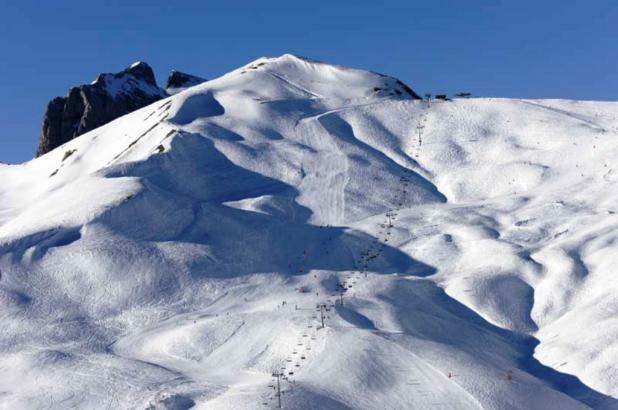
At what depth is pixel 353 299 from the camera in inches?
2714

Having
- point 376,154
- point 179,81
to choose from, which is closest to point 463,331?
point 376,154

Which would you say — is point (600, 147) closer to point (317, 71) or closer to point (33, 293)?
point (317, 71)

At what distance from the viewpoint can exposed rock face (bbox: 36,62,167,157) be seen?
479 ft

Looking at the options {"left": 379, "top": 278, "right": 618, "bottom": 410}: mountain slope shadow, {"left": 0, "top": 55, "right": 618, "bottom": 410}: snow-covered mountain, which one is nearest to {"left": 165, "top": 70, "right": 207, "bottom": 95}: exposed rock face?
{"left": 0, "top": 55, "right": 618, "bottom": 410}: snow-covered mountain

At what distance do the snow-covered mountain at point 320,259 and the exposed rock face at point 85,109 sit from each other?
30091 millimetres

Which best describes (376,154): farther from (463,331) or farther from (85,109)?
(85,109)

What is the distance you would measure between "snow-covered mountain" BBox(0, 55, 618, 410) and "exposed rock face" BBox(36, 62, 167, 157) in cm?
3009

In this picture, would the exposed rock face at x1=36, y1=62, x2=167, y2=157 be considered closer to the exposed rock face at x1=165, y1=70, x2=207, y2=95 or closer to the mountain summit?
the mountain summit

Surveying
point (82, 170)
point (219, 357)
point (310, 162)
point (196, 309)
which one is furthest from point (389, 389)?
point (82, 170)

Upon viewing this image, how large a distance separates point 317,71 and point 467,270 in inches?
2437

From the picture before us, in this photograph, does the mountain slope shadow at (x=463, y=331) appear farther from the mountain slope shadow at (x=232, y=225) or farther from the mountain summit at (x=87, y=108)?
the mountain summit at (x=87, y=108)

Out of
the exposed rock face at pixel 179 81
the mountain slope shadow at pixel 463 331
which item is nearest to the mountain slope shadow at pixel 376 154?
the mountain slope shadow at pixel 463 331

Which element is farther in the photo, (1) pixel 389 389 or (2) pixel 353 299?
(2) pixel 353 299

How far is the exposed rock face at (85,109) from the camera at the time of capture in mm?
146125
